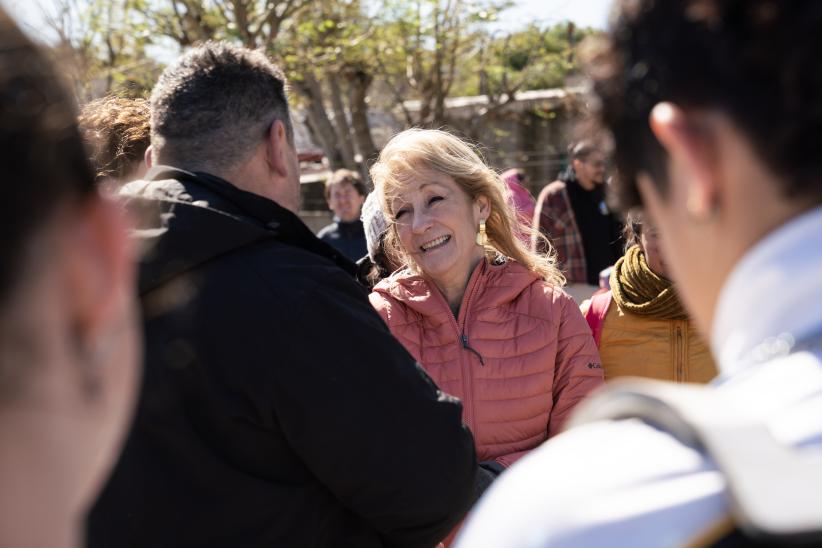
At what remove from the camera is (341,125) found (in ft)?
43.6

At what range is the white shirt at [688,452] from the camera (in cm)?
75

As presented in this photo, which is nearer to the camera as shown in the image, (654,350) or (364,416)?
(364,416)

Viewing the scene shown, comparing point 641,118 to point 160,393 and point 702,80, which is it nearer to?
point 702,80

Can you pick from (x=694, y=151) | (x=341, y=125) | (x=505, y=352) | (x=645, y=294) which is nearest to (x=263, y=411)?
(x=694, y=151)

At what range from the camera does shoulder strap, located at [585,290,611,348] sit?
331 cm

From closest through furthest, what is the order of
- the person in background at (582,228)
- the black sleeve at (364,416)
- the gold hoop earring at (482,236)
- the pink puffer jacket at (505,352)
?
the black sleeve at (364,416), the pink puffer jacket at (505,352), the gold hoop earring at (482,236), the person in background at (582,228)

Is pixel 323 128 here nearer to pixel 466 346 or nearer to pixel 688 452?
pixel 466 346

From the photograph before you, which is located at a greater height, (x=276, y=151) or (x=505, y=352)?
(x=276, y=151)

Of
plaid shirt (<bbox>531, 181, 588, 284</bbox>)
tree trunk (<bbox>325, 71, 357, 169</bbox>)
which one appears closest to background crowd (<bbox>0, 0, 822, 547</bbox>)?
plaid shirt (<bbox>531, 181, 588, 284</bbox>)

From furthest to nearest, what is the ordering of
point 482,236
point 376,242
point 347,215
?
point 347,215, point 376,242, point 482,236

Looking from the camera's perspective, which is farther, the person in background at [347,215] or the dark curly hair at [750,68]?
the person in background at [347,215]

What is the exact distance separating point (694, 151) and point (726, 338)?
0.62 ft

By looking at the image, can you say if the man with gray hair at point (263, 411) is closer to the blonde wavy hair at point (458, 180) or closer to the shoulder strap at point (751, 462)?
the shoulder strap at point (751, 462)

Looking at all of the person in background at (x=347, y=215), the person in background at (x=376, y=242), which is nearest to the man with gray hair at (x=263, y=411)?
the person in background at (x=376, y=242)
